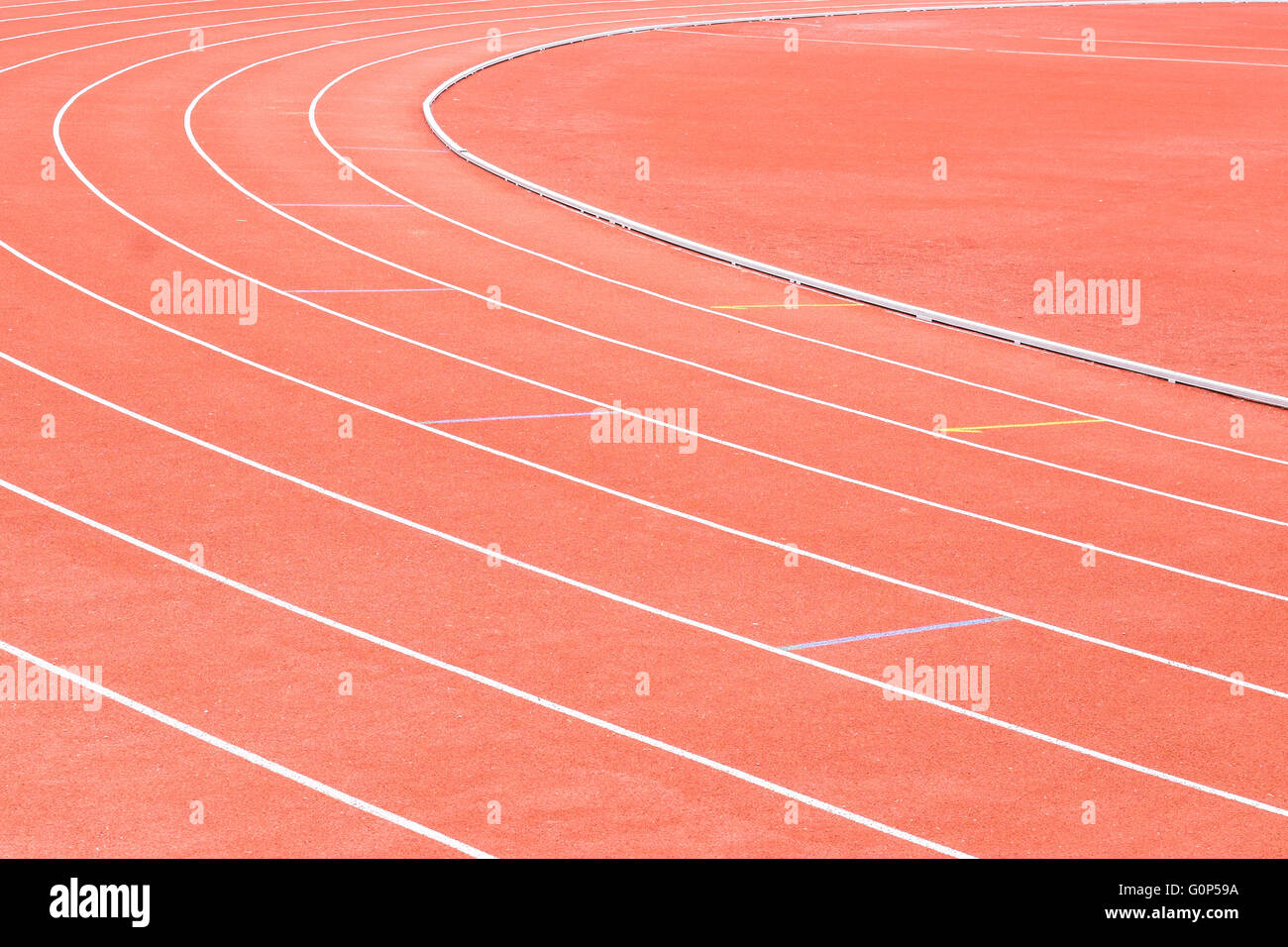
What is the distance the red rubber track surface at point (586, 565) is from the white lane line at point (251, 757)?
40 millimetres

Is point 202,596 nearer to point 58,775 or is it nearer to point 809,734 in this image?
point 58,775

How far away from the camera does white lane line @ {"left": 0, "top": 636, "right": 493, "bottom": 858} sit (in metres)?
7.76

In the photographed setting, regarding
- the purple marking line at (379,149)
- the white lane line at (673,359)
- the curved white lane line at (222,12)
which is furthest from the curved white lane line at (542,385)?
the curved white lane line at (222,12)

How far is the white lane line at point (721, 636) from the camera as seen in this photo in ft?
27.3

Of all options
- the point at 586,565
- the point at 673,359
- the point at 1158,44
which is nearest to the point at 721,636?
the point at 586,565

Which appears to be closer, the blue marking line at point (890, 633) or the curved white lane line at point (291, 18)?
the blue marking line at point (890, 633)

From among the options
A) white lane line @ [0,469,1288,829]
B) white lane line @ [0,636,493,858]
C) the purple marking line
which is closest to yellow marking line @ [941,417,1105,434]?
white lane line @ [0,469,1288,829]

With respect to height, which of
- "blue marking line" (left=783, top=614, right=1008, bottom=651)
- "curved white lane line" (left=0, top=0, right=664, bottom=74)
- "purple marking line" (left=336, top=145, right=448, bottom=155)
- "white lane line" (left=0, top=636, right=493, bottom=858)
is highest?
"curved white lane line" (left=0, top=0, right=664, bottom=74)

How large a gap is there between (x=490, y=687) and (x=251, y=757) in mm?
1463

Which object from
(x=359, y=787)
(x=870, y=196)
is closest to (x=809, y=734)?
(x=359, y=787)

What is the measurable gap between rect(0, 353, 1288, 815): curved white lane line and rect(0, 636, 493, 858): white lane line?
1637mm

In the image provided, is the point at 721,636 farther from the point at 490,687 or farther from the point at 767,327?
the point at 767,327

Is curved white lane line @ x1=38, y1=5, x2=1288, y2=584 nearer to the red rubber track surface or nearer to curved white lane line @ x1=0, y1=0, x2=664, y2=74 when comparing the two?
the red rubber track surface

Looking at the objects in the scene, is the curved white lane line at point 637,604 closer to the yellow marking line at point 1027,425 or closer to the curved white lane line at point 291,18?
the yellow marking line at point 1027,425
